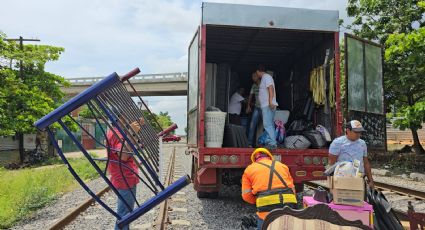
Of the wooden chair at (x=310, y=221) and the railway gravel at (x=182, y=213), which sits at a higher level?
the wooden chair at (x=310, y=221)

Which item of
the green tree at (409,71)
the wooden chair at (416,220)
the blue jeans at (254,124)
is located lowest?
the wooden chair at (416,220)

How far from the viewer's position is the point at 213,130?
7043mm

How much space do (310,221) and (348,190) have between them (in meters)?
1.48

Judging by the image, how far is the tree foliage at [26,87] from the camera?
20562 millimetres

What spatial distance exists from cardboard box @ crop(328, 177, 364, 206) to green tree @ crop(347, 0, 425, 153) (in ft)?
32.9

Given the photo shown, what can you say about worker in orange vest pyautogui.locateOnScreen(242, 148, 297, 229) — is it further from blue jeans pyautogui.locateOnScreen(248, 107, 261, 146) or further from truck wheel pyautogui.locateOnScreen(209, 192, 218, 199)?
Result: truck wheel pyautogui.locateOnScreen(209, 192, 218, 199)

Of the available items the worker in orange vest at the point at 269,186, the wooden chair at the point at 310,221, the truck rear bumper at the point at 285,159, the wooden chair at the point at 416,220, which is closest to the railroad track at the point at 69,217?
the truck rear bumper at the point at 285,159

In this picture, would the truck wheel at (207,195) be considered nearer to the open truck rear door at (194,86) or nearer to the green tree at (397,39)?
the open truck rear door at (194,86)

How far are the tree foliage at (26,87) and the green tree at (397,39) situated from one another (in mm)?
16675

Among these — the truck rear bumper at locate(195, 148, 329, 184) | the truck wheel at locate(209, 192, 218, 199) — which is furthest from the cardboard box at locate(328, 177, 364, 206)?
the truck wheel at locate(209, 192, 218, 199)

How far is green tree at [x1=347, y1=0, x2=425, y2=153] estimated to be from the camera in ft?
49.0

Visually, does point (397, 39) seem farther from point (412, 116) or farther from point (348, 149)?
point (348, 149)

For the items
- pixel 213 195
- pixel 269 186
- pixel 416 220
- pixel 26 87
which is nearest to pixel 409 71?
pixel 213 195

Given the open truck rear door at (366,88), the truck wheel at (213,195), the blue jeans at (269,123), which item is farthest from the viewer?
the truck wheel at (213,195)
